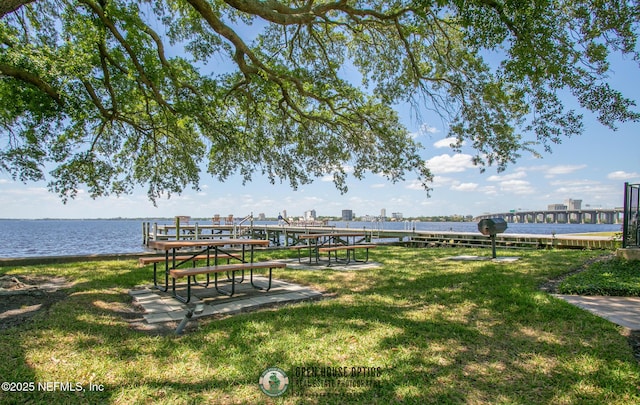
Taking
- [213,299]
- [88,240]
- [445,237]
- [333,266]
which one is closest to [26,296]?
[213,299]

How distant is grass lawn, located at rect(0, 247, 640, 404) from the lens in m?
2.36

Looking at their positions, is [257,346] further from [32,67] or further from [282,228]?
[282,228]

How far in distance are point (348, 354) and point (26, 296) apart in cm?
510

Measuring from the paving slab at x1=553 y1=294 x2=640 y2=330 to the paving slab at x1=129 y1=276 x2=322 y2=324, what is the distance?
3586 millimetres

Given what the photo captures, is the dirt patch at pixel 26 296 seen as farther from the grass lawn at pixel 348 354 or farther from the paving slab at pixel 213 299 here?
the paving slab at pixel 213 299

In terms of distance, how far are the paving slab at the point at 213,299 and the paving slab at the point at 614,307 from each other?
3.59 meters

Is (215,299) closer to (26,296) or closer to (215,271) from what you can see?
(215,271)

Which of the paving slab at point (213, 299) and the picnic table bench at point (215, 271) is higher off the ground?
the picnic table bench at point (215, 271)

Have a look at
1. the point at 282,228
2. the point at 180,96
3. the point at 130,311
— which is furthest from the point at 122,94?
the point at 282,228

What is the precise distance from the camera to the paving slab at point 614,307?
3771mm

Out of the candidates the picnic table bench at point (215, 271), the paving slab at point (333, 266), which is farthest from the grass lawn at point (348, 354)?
the paving slab at point (333, 266)

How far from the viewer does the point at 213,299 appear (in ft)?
17.0

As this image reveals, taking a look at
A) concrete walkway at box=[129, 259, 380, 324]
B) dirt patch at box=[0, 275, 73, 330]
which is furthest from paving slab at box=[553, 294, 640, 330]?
dirt patch at box=[0, 275, 73, 330]

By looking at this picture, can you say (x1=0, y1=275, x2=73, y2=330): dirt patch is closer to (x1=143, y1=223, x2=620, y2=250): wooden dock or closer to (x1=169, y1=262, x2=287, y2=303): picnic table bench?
(x1=169, y1=262, x2=287, y2=303): picnic table bench
